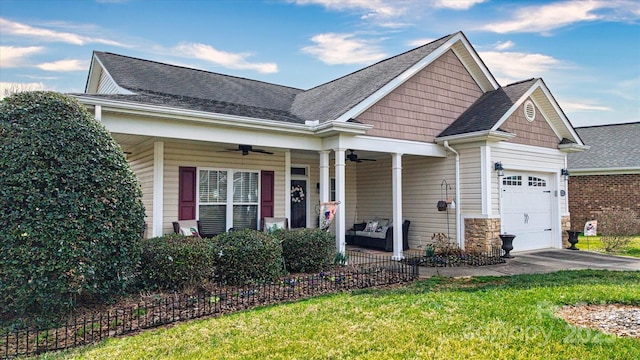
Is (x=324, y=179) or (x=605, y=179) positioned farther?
(x=605, y=179)

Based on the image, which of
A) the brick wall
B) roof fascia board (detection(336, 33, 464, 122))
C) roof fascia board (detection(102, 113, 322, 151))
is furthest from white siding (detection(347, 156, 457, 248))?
the brick wall

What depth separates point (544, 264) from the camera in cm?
952

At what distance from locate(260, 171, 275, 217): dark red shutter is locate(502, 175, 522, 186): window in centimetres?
635

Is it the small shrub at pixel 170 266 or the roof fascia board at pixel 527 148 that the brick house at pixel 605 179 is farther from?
the small shrub at pixel 170 266

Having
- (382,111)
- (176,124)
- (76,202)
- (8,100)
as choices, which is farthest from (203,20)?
(76,202)

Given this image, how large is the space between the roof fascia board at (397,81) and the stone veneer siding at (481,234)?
4.05 meters

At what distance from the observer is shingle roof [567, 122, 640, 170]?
1679cm

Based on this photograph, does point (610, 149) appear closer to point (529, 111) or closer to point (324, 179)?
point (529, 111)

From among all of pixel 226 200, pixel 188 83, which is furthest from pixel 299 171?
pixel 188 83

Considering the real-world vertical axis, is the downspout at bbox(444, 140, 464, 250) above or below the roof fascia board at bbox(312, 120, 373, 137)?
below

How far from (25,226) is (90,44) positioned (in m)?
13.2

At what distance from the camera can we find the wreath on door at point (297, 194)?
1246 cm

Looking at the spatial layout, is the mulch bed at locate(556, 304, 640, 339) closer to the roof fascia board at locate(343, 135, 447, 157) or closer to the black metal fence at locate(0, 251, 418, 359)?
the black metal fence at locate(0, 251, 418, 359)

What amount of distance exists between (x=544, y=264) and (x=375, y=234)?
4625 millimetres
